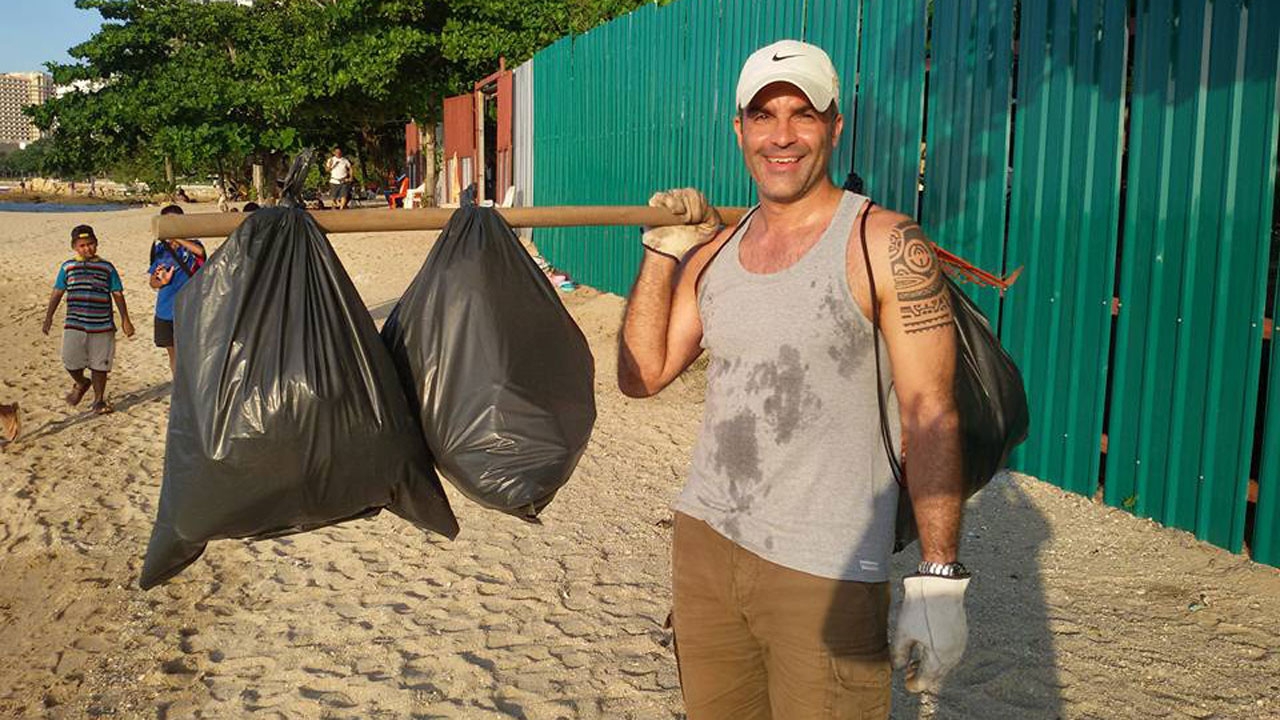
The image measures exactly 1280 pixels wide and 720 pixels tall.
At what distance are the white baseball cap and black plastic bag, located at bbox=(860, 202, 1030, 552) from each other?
45 centimetres

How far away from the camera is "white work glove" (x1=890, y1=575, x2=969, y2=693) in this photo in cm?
194

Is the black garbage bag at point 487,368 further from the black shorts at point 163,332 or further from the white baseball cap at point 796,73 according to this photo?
the black shorts at point 163,332

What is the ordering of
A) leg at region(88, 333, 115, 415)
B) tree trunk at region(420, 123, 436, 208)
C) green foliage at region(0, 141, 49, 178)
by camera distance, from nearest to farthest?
leg at region(88, 333, 115, 415) → tree trunk at region(420, 123, 436, 208) → green foliage at region(0, 141, 49, 178)

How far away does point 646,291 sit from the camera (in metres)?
2.50

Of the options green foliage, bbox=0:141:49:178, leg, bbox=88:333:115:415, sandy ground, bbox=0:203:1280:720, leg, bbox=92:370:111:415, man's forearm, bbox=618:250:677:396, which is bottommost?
sandy ground, bbox=0:203:1280:720

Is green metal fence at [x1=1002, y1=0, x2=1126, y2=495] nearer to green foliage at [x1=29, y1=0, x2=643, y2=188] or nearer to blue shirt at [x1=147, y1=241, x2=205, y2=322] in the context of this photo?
blue shirt at [x1=147, y1=241, x2=205, y2=322]

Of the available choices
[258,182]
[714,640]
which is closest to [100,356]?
[714,640]

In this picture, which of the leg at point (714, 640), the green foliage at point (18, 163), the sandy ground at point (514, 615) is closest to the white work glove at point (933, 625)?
the leg at point (714, 640)

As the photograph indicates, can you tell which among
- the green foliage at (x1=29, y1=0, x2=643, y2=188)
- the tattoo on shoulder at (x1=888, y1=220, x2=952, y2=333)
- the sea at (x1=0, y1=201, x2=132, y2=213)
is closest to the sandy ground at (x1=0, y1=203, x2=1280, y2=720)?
the tattoo on shoulder at (x1=888, y1=220, x2=952, y2=333)

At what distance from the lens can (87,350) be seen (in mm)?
8227

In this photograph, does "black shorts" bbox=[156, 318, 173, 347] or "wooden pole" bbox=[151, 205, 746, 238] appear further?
"black shorts" bbox=[156, 318, 173, 347]

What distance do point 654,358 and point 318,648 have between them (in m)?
2.50

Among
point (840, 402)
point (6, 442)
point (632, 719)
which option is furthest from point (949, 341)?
point (6, 442)

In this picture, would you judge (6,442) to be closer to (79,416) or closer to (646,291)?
(79,416)
